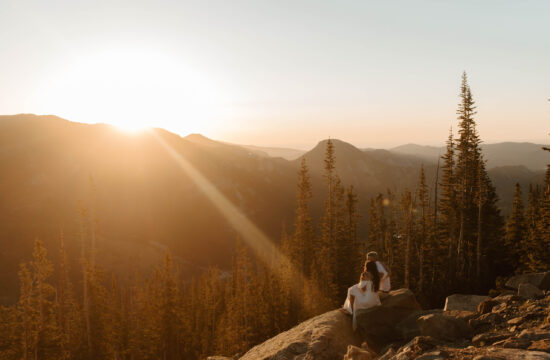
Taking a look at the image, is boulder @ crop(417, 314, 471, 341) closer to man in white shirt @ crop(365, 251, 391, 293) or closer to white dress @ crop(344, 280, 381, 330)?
white dress @ crop(344, 280, 381, 330)

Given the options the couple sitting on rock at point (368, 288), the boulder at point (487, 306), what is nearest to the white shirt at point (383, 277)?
the couple sitting on rock at point (368, 288)

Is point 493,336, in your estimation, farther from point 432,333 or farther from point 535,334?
point 432,333

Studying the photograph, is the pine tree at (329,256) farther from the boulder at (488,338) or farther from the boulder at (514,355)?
the boulder at (514,355)

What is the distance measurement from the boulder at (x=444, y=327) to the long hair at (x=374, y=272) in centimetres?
246

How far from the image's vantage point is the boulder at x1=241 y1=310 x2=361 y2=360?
1110 centimetres

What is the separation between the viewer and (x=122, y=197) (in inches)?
5531

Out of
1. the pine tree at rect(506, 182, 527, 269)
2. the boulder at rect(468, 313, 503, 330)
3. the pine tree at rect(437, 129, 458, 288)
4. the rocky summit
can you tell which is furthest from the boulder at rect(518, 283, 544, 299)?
the pine tree at rect(506, 182, 527, 269)

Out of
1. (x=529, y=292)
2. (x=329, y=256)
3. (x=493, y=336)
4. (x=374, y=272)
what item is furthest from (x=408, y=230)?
(x=493, y=336)

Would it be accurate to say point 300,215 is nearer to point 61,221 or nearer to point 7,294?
point 7,294

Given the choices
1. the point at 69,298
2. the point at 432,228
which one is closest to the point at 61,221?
the point at 69,298

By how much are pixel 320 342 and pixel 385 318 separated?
100 inches

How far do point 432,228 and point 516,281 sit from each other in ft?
64.8

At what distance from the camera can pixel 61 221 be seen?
115 metres

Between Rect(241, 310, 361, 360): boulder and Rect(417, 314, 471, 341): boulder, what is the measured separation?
2.88 m
